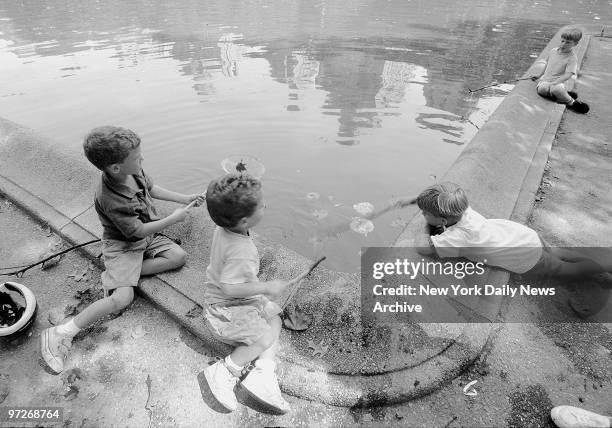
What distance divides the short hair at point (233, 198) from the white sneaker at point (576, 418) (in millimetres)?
2074

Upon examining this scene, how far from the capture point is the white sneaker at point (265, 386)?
2107mm

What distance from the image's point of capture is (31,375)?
2365 millimetres

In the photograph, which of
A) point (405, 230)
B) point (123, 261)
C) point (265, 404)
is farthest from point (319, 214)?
point (265, 404)

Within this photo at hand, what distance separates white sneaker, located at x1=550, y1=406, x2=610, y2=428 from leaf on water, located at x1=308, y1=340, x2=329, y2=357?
4.40 ft

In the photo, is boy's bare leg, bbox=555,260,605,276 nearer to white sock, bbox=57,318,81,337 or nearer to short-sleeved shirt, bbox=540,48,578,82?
white sock, bbox=57,318,81,337

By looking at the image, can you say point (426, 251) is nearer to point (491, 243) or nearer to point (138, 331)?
point (491, 243)

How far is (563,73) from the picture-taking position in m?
6.34

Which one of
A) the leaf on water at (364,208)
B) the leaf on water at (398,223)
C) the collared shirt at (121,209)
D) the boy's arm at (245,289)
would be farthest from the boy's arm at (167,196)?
the leaf on water at (398,223)

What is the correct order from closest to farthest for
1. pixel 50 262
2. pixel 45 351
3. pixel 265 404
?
pixel 265 404, pixel 45 351, pixel 50 262

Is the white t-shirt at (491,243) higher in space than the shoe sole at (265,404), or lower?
higher

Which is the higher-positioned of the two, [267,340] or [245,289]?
[245,289]

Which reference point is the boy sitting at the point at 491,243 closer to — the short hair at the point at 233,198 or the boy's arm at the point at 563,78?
the short hair at the point at 233,198

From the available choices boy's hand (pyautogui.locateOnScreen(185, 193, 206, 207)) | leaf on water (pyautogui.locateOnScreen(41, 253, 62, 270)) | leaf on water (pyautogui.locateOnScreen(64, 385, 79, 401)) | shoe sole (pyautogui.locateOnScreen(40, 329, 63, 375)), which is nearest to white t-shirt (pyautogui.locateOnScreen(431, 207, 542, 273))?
boy's hand (pyautogui.locateOnScreen(185, 193, 206, 207))

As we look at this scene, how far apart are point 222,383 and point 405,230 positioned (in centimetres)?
202
